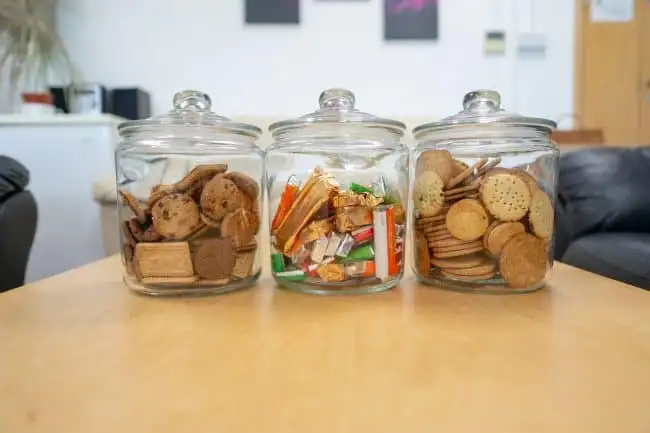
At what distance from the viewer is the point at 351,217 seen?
1.89ft

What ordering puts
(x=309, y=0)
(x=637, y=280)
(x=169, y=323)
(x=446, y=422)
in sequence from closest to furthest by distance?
1. (x=446, y=422)
2. (x=169, y=323)
3. (x=637, y=280)
4. (x=309, y=0)

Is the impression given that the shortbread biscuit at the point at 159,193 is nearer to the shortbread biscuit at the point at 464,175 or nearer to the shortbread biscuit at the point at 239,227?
the shortbread biscuit at the point at 239,227

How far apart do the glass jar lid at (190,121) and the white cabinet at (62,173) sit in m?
1.61

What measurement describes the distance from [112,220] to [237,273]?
1.36m

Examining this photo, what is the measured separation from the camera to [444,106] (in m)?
2.58

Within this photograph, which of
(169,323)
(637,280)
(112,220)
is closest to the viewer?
(169,323)

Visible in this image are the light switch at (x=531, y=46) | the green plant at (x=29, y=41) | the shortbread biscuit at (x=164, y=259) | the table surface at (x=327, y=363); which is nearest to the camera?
the table surface at (x=327, y=363)

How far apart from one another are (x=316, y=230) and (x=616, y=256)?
0.62 meters

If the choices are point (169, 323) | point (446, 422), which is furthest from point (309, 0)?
point (446, 422)

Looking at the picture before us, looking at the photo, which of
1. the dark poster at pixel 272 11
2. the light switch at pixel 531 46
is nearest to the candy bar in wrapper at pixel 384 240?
the dark poster at pixel 272 11

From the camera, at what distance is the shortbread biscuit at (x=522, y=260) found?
0.57 m

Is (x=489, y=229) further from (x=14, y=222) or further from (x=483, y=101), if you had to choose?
(x=14, y=222)

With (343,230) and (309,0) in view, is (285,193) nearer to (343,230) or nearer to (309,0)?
(343,230)

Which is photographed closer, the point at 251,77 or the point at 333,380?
the point at 333,380
